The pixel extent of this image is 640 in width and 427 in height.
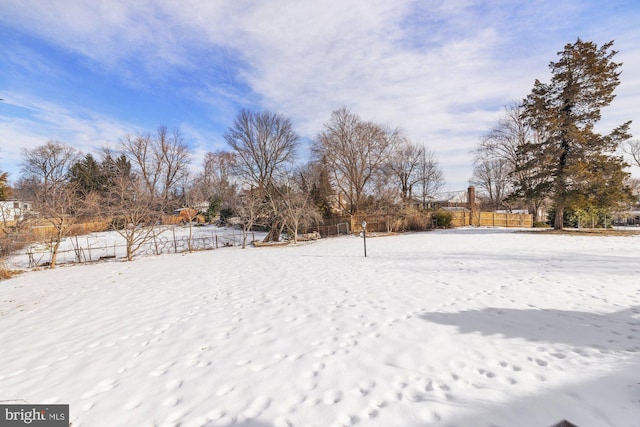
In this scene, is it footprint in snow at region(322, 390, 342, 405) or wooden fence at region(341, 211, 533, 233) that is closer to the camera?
footprint in snow at region(322, 390, 342, 405)

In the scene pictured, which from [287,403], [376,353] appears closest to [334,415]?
[287,403]

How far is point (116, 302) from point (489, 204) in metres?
51.2

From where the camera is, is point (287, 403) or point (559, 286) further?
point (559, 286)

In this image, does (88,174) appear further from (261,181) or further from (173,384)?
(173,384)

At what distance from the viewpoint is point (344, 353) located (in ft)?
11.4

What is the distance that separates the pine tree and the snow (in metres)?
15.0

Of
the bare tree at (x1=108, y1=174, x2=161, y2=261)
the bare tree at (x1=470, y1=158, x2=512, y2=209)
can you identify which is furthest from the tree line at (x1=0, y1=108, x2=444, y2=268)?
the bare tree at (x1=470, y1=158, x2=512, y2=209)

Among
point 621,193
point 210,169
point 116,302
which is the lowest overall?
point 116,302

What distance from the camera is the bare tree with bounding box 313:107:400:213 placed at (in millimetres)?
28266

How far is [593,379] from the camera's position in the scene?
272 cm

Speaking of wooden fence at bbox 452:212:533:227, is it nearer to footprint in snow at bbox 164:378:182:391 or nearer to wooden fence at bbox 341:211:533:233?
wooden fence at bbox 341:211:533:233

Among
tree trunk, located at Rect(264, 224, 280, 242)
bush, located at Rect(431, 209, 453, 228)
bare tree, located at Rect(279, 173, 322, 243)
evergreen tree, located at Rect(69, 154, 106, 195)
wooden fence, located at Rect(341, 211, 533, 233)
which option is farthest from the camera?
evergreen tree, located at Rect(69, 154, 106, 195)

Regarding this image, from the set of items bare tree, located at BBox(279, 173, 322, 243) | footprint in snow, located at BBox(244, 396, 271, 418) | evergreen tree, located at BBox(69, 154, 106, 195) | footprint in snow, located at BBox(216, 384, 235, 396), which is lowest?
footprint in snow, located at BBox(216, 384, 235, 396)

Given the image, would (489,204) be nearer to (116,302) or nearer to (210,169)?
(210,169)
